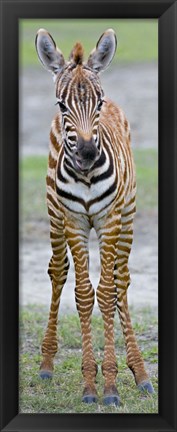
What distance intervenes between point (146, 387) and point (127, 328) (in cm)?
36

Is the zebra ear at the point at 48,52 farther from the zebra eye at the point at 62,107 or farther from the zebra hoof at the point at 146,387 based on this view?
the zebra hoof at the point at 146,387

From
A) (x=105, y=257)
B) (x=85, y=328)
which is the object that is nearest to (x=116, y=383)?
(x=85, y=328)

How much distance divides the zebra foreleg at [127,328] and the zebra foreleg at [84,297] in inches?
13.5

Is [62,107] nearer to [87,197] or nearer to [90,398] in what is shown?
[87,197]

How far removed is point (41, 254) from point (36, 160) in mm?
3554

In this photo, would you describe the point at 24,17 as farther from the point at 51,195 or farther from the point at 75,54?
the point at 51,195

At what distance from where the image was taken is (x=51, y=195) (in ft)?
16.3

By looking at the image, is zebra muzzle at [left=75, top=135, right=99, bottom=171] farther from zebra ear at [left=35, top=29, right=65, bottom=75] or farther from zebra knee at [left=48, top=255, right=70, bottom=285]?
zebra knee at [left=48, top=255, right=70, bottom=285]

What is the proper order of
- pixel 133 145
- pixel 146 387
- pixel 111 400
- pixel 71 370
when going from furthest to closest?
pixel 133 145
pixel 71 370
pixel 146 387
pixel 111 400

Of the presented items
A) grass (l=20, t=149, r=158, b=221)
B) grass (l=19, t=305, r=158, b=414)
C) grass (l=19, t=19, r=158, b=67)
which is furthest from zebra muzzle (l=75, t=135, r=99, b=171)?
grass (l=19, t=19, r=158, b=67)
